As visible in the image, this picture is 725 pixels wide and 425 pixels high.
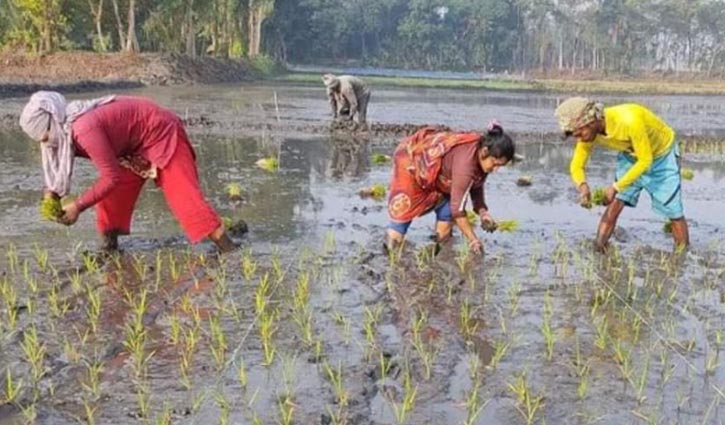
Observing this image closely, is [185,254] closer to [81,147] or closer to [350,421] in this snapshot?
[81,147]

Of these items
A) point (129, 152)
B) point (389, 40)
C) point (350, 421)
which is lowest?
point (350, 421)

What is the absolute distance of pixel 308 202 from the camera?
8281 millimetres

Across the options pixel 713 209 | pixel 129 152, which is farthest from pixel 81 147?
pixel 713 209

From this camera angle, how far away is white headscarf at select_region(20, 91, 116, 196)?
16.2 ft

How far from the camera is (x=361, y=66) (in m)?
77.7

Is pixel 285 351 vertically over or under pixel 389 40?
under

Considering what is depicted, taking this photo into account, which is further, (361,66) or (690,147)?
(361,66)

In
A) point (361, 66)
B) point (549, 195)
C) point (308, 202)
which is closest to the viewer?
point (308, 202)

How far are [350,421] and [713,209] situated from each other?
20.8 feet

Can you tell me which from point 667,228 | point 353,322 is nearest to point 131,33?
point 667,228

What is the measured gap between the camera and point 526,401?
3.48m

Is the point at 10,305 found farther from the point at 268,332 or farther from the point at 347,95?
the point at 347,95

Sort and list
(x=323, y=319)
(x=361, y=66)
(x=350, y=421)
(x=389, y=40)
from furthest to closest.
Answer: (x=389, y=40)
(x=361, y=66)
(x=323, y=319)
(x=350, y=421)

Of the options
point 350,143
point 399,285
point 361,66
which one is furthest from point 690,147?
point 361,66
